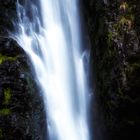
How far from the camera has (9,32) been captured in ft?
36.9

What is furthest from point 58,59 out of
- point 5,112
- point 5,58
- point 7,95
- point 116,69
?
point 5,112

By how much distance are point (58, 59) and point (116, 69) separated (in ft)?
6.06

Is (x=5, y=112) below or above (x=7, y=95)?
below

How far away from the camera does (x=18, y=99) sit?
955 cm

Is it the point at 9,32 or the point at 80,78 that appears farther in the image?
the point at 80,78

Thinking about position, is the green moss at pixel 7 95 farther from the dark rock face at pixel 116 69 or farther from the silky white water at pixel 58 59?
the dark rock face at pixel 116 69

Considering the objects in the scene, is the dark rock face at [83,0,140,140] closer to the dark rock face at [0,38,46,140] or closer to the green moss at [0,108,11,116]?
the dark rock face at [0,38,46,140]

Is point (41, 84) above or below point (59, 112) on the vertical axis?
above

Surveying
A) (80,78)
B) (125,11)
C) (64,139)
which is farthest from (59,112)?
(125,11)

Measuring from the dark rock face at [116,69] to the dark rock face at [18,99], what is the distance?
282cm

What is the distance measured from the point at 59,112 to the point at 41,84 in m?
1.22

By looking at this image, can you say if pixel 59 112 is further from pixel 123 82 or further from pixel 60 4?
pixel 60 4

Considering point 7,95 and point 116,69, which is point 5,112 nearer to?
point 7,95

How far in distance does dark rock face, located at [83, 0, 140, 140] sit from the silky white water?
1.79 ft
